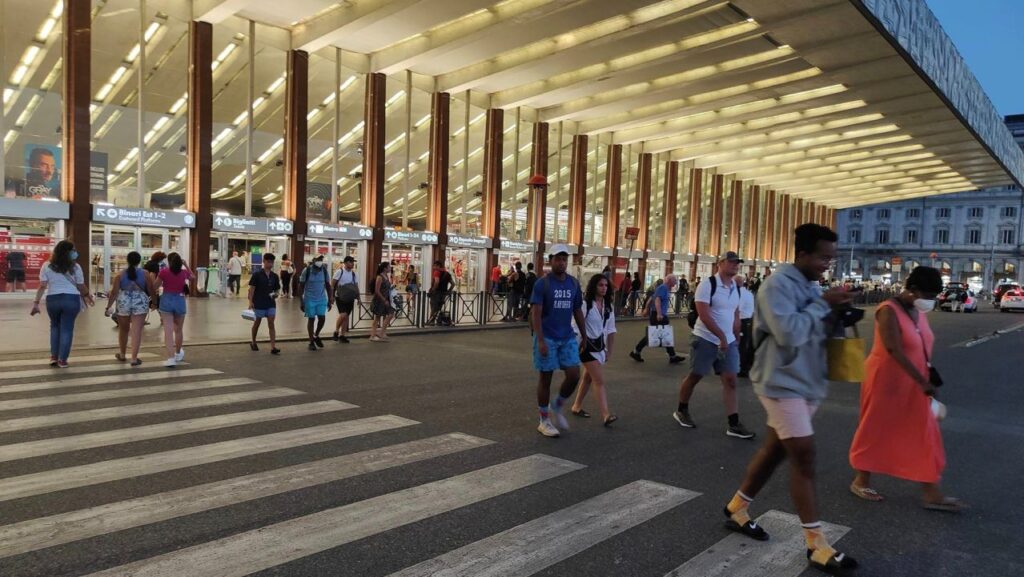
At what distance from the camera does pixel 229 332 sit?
13734 mm

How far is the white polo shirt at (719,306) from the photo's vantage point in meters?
6.98

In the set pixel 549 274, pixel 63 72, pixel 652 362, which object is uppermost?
pixel 63 72

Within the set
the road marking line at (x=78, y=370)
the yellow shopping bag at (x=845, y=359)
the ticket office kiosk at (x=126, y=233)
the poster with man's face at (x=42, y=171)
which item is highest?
the poster with man's face at (x=42, y=171)

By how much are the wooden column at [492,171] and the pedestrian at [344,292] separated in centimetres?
2021

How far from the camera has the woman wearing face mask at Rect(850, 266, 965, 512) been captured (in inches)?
182

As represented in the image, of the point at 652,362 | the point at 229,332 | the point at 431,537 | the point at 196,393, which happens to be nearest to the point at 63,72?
the point at 229,332

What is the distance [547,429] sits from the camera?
21.0 ft

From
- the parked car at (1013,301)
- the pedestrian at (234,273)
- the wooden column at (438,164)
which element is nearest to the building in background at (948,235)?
the parked car at (1013,301)

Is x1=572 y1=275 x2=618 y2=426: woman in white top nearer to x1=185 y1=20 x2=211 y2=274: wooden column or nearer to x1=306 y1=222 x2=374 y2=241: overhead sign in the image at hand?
x1=185 y1=20 x2=211 y2=274: wooden column

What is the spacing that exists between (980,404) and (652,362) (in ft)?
16.9

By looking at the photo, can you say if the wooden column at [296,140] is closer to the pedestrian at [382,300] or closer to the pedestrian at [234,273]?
the pedestrian at [234,273]

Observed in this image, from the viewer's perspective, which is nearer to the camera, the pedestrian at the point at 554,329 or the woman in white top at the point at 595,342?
the pedestrian at the point at 554,329

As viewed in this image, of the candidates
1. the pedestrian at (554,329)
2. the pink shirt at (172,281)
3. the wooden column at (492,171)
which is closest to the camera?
the pedestrian at (554,329)

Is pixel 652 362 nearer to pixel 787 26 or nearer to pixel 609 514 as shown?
pixel 609 514
